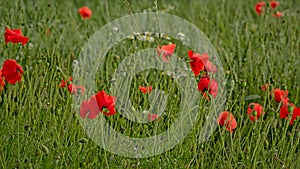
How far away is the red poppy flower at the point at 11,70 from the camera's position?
2.04m

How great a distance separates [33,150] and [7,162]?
107 mm

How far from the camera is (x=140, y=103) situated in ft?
8.38

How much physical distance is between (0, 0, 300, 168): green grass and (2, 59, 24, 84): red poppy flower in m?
0.07

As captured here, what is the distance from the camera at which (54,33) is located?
11.1 ft

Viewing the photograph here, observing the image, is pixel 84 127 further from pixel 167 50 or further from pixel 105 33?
pixel 105 33

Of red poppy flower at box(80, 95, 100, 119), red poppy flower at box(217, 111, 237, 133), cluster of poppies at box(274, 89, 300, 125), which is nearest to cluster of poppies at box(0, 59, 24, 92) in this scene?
red poppy flower at box(80, 95, 100, 119)

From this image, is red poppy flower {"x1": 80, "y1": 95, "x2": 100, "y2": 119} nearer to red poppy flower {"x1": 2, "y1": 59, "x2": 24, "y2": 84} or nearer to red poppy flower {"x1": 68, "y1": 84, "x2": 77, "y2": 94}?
red poppy flower {"x1": 68, "y1": 84, "x2": 77, "y2": 94}

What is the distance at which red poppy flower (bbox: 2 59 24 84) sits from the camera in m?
2.04

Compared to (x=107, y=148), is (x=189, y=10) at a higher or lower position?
higher

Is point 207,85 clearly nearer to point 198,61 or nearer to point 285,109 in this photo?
point 198,61

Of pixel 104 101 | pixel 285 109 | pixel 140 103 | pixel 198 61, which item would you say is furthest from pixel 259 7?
pixel 104 101

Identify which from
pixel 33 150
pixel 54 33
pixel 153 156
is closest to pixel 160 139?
pixel 153 156

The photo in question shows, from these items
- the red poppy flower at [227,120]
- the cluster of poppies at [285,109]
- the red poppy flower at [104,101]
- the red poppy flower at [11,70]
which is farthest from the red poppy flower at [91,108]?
the cluster of poppies at [285,109]

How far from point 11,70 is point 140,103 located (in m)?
0.69
